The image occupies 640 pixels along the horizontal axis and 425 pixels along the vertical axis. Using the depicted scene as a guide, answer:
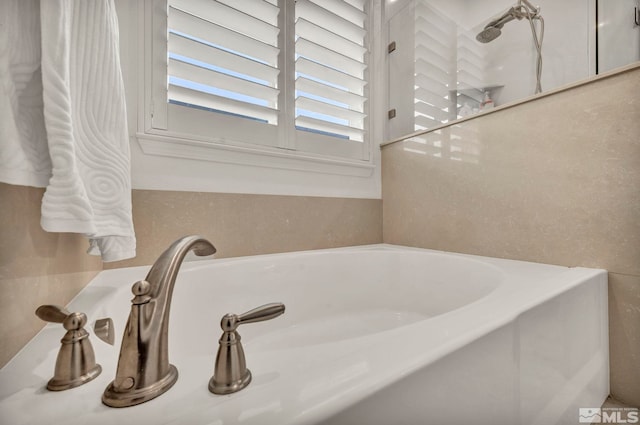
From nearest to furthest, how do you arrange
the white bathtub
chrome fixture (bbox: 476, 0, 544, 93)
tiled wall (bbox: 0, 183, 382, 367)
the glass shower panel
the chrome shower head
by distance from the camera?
the white bathtub, tiled wall (bbox: 0, 183, 382, 367), the glass shower panel, chrome fixture (bbox: 476, 0, 544, 93), the chrome shower head

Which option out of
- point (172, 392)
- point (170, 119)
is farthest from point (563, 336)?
point (170, 119)

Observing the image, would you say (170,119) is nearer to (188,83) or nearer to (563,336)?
(188,83)

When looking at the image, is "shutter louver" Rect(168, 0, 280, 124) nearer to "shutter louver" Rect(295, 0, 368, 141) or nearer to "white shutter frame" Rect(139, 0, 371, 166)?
"white shutter frame" Rect(139, 0, 371, 166)

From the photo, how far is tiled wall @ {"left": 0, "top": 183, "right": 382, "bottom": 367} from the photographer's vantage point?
0.36m

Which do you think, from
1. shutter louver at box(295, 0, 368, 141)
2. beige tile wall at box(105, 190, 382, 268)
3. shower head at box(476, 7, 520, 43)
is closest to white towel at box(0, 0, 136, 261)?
beige tile wall at box(105, 190, 382, 268)

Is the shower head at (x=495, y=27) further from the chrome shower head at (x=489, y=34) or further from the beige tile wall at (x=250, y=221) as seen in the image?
the beige tile wall at (x=250, y=221)

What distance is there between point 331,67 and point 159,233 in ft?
3.64

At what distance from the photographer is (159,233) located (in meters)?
0.98

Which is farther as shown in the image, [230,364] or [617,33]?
[617,33]

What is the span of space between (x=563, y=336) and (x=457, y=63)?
1535 millimetres

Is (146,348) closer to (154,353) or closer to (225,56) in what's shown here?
(154,353)

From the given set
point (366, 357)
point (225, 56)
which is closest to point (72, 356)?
point (366, 357)

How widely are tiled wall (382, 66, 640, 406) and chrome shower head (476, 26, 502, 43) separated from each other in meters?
0.66

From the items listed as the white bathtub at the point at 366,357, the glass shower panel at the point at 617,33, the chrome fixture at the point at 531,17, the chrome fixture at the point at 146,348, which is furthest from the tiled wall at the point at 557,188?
the chrome fixture at the point at 146,348
